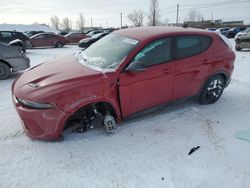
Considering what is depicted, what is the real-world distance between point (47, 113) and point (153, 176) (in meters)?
1.56

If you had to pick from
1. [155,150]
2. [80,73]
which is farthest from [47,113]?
[155,150]

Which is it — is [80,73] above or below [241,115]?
above

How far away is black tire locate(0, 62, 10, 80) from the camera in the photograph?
7098 mm

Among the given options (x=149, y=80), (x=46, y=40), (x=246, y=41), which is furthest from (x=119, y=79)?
(x=46, y=40)

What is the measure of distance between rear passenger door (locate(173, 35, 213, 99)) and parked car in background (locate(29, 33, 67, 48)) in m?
17.9

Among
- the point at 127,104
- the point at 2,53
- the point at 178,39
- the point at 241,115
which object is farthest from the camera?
the point at 2,53

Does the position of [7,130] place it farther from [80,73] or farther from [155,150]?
[155,150]

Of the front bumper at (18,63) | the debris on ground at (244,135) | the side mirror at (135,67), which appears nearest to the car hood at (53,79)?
the side mirror at (135,67)

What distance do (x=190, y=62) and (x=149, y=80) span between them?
→ 97 centimetres

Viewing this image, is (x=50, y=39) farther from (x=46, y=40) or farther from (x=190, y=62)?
(x=190, y=62)

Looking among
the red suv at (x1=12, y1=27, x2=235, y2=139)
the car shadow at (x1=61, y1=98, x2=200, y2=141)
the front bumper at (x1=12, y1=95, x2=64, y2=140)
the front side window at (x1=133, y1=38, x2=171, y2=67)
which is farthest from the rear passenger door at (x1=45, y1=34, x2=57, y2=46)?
the front bumper at (x1=12, y1=95, x2=64, y2=140)

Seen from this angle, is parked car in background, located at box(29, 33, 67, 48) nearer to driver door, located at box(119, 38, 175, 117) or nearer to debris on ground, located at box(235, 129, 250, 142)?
driver door, located at box(119, 38, 175, 117)

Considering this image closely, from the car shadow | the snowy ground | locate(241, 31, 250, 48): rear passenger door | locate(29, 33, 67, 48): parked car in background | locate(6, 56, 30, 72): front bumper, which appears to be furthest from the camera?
locate(29, 33, 67, 48): parked car in background

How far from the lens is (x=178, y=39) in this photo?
416 centimetres
